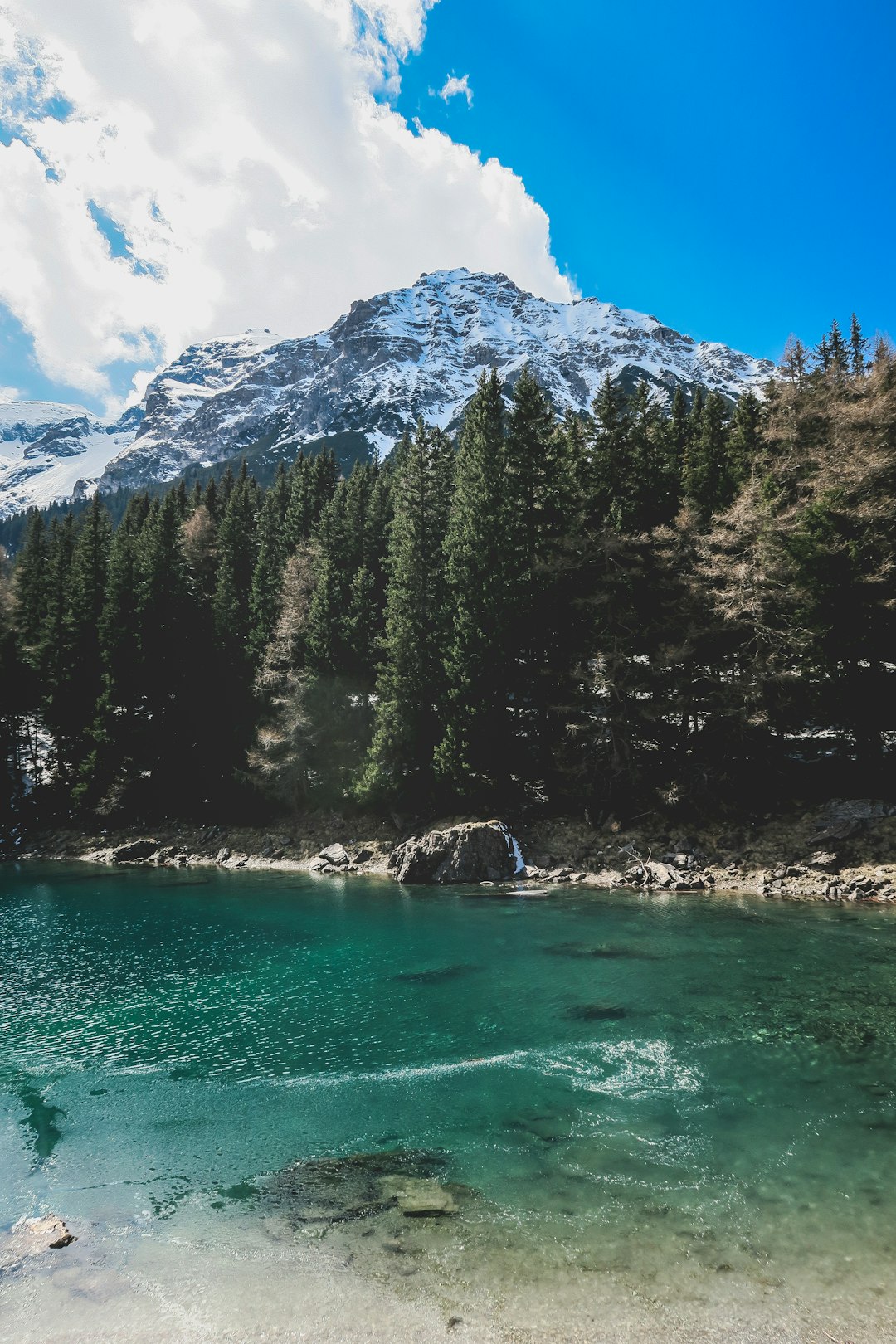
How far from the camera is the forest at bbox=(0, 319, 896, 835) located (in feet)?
102

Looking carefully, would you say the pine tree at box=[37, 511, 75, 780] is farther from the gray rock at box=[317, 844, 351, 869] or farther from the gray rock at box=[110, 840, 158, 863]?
the gray rock at box=[317, 844, 351, 869]

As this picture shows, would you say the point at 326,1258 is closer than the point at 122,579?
Yes

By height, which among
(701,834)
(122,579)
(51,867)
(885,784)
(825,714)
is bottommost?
(51,867)

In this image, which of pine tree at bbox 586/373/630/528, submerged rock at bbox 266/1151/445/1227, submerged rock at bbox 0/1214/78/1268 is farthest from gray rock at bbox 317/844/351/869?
submerged rock at bbox 0/1214/78/1268

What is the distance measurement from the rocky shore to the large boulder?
5cm

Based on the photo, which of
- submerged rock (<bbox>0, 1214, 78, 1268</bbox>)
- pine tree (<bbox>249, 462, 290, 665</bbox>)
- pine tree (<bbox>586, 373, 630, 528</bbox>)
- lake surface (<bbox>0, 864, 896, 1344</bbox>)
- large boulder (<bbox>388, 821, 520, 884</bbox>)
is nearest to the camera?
lake surface (<bbox>0, 864, 896, 1344</bbox>)

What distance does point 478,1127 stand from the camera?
1141cm

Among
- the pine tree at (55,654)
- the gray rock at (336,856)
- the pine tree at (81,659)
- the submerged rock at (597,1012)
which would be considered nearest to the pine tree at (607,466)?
the gray rock at (336,856)

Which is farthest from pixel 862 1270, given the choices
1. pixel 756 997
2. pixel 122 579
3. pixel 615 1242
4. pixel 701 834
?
pixel 122 579

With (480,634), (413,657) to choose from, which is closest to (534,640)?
(480,634)

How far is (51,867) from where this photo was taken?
41.7 metres

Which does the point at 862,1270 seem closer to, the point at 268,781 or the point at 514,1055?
the point at 514,1055

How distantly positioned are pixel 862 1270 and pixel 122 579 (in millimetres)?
56735

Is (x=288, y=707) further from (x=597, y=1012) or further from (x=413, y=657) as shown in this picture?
(x=597, y=1012)
